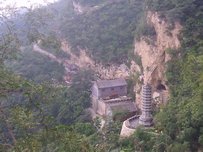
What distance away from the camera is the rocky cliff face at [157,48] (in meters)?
21.9

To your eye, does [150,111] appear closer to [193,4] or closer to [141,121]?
[141,121]

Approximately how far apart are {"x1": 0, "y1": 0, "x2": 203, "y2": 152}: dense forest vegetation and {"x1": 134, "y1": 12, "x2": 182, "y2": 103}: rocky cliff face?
402 mm

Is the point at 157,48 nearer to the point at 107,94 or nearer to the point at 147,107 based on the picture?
the point at 147,107

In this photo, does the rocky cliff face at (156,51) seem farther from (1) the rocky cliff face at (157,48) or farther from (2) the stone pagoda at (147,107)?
(2) the stone pagoda at (147,107)

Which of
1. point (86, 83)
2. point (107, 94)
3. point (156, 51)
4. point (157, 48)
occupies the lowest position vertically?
point (107, 94)

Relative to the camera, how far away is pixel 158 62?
23.0 meters

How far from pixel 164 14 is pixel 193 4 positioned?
1.68m

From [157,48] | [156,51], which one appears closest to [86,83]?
[156,51]

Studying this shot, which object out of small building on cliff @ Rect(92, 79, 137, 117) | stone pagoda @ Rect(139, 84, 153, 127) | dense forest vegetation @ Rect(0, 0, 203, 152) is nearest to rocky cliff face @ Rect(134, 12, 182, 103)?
dense forest vegetation @ Rect(0, 0, 203, 152)

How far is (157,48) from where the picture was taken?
2316cm

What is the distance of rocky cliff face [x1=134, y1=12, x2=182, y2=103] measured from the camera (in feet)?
71.9

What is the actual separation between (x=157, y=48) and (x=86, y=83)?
6.95 m

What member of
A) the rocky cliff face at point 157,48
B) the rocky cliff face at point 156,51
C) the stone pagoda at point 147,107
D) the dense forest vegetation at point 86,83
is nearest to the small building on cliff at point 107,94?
the dense forest vegetation at point 86,83

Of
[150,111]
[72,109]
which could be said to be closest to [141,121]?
[150,111]
